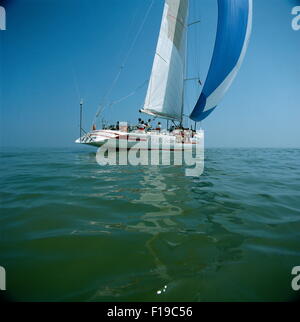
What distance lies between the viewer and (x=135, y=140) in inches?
470

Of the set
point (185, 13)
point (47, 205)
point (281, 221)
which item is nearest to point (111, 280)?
point (47, 205)

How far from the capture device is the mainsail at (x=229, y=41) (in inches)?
328

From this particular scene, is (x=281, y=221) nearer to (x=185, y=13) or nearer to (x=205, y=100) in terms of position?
(x=205, y=100)

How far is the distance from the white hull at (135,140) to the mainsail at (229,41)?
4982 mm

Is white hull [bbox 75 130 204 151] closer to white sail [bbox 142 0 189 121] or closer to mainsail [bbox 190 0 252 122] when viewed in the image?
white sail [bbox 142 0 189 121]

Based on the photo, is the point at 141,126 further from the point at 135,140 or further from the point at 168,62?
the point at 168,62

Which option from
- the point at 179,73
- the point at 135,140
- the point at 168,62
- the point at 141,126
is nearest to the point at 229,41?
the point at 168,62

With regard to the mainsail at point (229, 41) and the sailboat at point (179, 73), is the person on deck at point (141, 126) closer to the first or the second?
the sailboat at point (179, 73)

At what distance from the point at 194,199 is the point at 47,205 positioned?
2.40 metres

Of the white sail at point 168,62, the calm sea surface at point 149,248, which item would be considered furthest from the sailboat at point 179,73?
the calm sea surface at point 149,248

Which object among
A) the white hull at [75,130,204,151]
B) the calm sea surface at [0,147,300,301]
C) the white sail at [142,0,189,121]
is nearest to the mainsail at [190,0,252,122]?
the white sail at [142,0,189,121]

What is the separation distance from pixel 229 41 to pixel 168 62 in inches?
184
